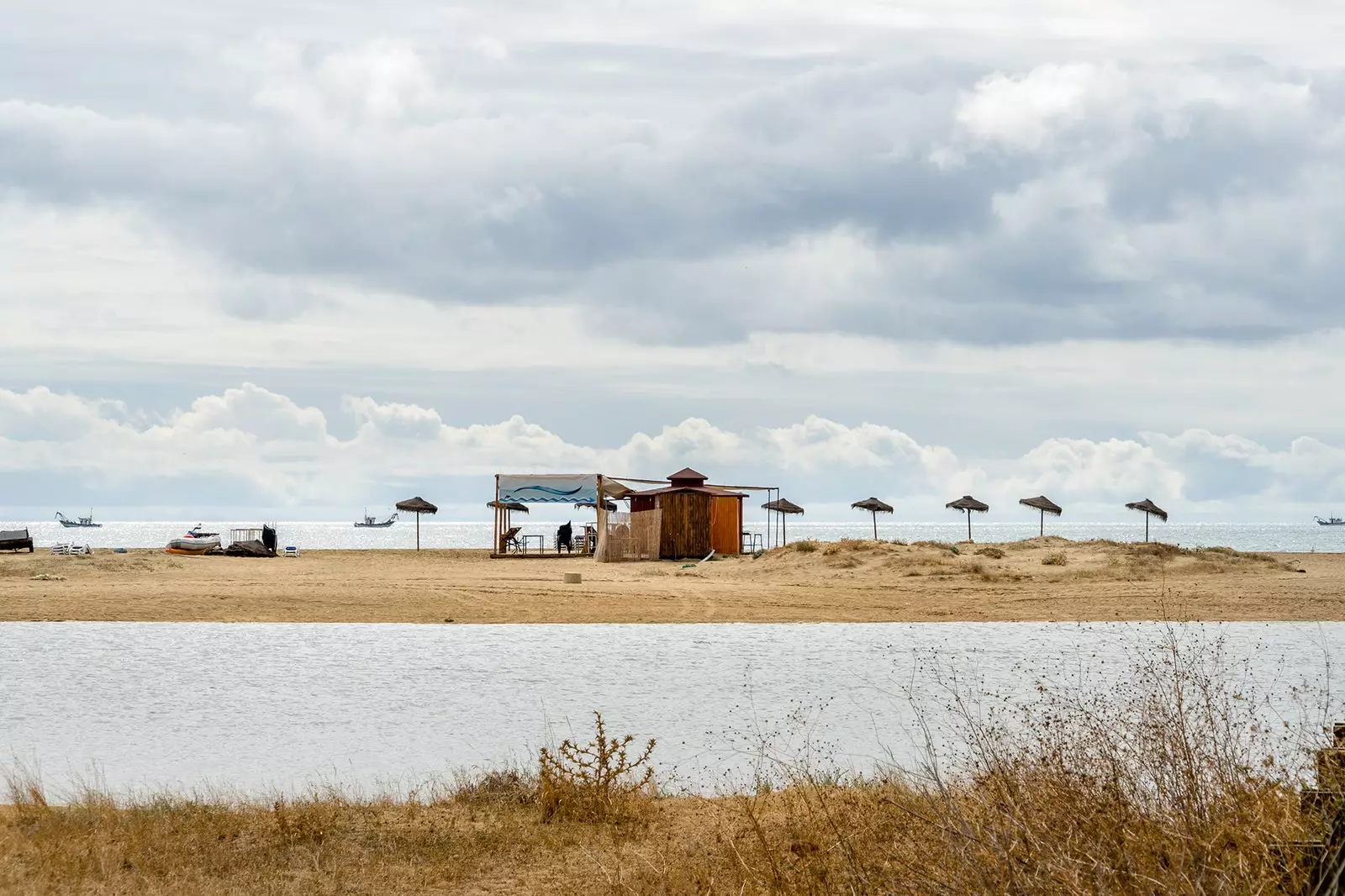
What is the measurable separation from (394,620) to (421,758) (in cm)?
1099

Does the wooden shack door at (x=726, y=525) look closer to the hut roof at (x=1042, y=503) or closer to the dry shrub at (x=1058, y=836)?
the hut roof at (x=1042, y=503)

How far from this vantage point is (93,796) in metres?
8.63

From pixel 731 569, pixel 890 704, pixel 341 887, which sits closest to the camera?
pixel 341 887

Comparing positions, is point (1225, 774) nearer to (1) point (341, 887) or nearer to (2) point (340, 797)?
(1) point (341, 887)

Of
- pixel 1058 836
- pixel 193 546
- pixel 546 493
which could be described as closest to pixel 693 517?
pixel 546 493

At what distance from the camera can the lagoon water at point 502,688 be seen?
11.6 meters

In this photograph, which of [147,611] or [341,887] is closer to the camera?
[341,887]

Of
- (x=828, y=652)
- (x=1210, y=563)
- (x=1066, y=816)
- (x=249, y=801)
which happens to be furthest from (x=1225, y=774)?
(x=1210, y=563)

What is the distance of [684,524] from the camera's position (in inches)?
1503

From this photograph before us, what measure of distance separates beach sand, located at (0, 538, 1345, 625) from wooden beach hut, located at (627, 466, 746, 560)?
12.7 ft

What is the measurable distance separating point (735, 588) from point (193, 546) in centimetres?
2286

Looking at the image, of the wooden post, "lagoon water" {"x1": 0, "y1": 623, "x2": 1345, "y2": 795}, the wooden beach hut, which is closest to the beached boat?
the wooden post

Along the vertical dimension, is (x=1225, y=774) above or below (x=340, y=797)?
above

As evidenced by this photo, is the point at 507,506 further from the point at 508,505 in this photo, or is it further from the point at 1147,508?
→ the point at 1147,508
